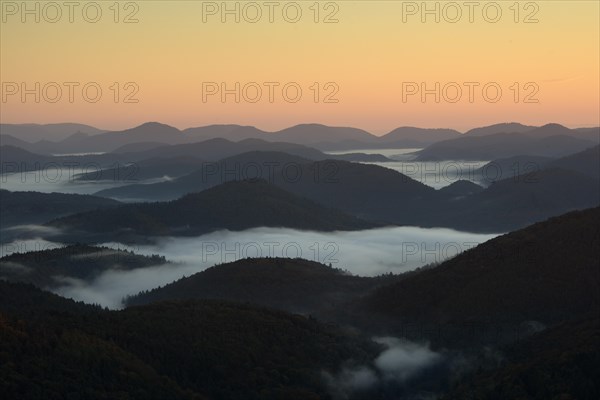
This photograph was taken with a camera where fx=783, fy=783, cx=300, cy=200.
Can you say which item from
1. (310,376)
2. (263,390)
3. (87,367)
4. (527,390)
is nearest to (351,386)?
(310,376)

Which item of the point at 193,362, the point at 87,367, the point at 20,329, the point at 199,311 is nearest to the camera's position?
the point at 87,367

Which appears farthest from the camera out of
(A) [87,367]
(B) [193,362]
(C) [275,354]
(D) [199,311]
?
(D) [199,311]

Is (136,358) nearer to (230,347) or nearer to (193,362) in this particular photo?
(193,362)

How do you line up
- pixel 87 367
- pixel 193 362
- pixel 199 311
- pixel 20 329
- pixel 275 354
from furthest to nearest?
1. pixel 199 311
2. pixel 275 354
3. pixel 193 362
4. pixel 20 329
5. pixel 87 367

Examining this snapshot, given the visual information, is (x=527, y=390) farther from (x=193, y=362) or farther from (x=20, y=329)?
(x=20, y=329)

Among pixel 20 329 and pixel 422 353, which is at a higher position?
pixel 20 329

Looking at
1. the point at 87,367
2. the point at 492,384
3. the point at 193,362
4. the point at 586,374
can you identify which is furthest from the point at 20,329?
the point at 586,374

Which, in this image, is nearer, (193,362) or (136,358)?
(136,358)

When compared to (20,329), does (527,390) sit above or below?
below

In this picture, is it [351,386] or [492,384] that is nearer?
[492,384]
